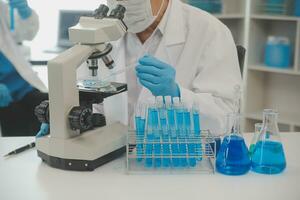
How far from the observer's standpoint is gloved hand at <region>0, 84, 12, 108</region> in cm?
239

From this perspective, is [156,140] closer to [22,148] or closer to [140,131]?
[140,131]

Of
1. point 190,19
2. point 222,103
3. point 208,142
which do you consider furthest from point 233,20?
point 208,142

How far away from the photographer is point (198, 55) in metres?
1.67

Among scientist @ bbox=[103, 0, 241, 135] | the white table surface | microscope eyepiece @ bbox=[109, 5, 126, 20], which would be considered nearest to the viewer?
the white table surface

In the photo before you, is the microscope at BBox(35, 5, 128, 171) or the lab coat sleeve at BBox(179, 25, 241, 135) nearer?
the microscope at BBox(35, 5, 128, 171)

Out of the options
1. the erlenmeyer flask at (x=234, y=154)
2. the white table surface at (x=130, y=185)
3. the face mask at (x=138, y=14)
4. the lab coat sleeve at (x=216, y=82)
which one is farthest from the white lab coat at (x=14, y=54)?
the erlenmeyer flask at (x=234, y=154)

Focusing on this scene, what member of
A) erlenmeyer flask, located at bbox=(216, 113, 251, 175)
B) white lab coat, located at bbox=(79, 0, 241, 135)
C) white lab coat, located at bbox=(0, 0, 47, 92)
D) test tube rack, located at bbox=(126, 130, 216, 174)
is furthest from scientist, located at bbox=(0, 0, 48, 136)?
erlenmeyer flask, located at bbox=(216, 113, 251, 175)

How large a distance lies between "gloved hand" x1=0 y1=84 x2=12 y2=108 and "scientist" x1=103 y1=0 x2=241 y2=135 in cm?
90

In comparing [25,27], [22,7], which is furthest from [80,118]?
[25,27]

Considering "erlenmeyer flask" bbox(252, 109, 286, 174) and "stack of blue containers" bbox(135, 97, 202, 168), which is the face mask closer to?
"stack of blue containers" bbox(135, 97, 202, 168)

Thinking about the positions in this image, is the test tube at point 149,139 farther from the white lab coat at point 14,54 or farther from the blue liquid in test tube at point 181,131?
the white lab coat at point 14,54

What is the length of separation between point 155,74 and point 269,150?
365 millimetres

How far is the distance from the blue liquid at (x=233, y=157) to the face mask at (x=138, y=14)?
60 cm

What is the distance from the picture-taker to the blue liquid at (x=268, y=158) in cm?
119
